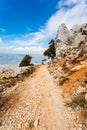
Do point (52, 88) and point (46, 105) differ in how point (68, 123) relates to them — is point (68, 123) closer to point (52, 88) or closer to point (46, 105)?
point (46, 105)

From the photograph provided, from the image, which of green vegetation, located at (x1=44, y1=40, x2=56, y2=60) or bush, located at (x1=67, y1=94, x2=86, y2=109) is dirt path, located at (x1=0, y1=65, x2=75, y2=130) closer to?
bush, located at (x1=67, y1=94, x2=86, y2=109)

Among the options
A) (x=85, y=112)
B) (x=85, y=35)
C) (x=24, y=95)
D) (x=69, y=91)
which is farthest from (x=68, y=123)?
(x=85, y=35)

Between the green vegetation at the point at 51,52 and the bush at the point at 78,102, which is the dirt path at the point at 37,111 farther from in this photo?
the green vegetation at the point at 51,52

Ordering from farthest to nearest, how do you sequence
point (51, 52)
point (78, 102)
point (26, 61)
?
point (51, 52) → point (26, 61) → point (78, 102)

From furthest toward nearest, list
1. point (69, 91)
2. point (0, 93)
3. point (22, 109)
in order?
point (0, 93) < point (69, 91) < point (22, 109)

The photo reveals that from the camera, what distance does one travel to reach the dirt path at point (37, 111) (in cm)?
1245

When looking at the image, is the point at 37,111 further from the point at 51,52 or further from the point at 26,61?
the point at 51,52

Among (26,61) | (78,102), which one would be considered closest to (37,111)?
(78,102)

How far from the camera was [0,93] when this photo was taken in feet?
67.6

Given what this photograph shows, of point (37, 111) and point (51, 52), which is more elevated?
point (51, 52)

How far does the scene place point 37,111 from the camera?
14828 mm

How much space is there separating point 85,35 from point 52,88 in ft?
134

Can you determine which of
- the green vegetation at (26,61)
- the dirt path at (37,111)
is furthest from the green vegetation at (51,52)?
the dirt path at (37,111)

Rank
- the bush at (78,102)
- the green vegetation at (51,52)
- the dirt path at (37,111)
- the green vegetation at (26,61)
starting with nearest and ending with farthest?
the dirt path at (37,111) < the bush at (78,102) < the green vegetation at (26,61) < the green vegetation at (51,52)
